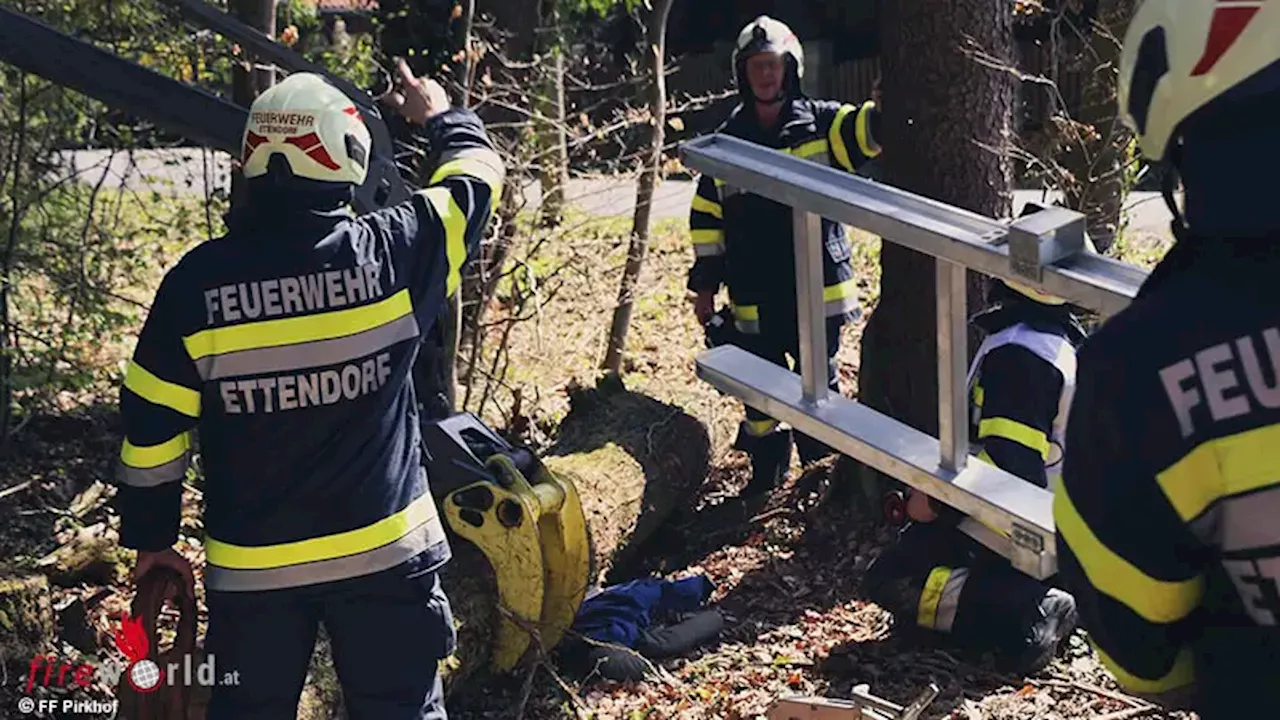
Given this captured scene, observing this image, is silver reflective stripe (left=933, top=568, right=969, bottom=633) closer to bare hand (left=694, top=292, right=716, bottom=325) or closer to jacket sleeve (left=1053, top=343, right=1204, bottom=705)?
jacket sleeve (left=1053, top=343, right=1204, bottom=705)

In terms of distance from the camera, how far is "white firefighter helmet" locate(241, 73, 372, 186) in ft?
11.1

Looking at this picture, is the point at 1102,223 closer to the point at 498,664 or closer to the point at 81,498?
the point at 498,664

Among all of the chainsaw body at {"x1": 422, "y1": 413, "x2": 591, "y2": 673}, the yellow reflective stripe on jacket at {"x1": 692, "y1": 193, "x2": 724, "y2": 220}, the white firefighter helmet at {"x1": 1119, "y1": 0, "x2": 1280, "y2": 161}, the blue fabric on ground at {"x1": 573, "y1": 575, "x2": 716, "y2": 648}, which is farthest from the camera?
the yellow reflective stripe on jacket at {"x1": 692, "y1": 193, "x2": 724, "y2": 220}

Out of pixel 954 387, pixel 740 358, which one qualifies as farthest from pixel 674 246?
pixel 954 387

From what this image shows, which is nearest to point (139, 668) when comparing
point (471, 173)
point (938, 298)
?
point (471, 173)

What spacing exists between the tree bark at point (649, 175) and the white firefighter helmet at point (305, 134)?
3195 mm

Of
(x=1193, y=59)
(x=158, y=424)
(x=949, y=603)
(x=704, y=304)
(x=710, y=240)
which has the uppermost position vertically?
Result: (x=1193, y=59)

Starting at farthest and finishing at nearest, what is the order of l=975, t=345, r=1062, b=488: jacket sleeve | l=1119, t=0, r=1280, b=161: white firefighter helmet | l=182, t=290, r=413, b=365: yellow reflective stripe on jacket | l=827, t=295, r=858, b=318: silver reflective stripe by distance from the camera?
l=827, t=295, r=858, b=318: silver reflective stripe → l=975, t=345, r=1062, b=488: jacket sleeve → l=182, t=290, r=413, b=365: yellow reflective stripe on jacket → l=1119, t=0, r=1280, b=161: white firefighter helmet

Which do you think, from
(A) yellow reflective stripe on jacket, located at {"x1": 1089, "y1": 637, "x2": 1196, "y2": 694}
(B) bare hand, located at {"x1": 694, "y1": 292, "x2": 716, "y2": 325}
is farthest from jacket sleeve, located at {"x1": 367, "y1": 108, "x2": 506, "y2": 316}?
(B) bare hand, located at {"x1": 694, "y1": 292, "x2": 716, "y2": 325}

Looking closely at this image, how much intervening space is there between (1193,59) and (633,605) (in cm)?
334

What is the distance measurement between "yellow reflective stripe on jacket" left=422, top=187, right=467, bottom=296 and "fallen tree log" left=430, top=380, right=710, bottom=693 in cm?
115

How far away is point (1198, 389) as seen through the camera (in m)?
1.79

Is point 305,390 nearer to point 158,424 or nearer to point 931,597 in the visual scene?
point 158,424

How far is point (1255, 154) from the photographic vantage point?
69.9 inches
